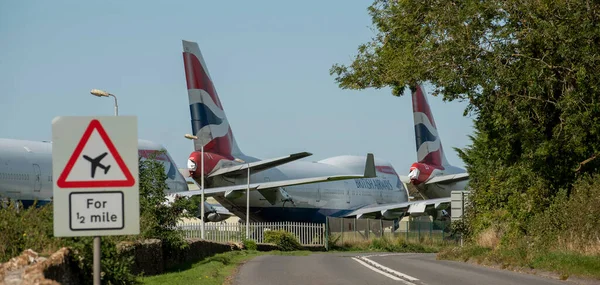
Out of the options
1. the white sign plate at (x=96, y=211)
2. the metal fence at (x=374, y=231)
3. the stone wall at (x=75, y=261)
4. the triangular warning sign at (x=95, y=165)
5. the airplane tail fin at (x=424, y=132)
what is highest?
the airplane tail fin at (x=424, y=132)

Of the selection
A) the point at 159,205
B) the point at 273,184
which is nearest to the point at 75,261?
the point at 159,205

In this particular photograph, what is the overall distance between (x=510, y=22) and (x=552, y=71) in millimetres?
1454

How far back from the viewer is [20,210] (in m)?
14.3

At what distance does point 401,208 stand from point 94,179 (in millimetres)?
54975

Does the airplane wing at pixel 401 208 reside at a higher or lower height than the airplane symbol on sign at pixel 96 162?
lower

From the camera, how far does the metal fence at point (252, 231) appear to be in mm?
45031

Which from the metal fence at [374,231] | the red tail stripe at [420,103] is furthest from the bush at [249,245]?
the red tail stripe at [420,103]

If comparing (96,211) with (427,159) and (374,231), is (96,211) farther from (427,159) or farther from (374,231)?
(427,159)

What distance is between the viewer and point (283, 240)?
4472 centimetres

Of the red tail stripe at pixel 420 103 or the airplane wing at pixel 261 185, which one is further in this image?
the red tail stripe at pixel 420 103

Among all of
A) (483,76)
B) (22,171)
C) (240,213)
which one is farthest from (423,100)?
(483,76)

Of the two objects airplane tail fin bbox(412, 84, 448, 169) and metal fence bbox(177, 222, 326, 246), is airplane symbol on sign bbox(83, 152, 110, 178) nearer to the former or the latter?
metal fence bbox(177, 222, 326, 246)

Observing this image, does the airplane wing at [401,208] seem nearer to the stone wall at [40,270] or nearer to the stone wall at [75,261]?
the stone wall at [75,261]

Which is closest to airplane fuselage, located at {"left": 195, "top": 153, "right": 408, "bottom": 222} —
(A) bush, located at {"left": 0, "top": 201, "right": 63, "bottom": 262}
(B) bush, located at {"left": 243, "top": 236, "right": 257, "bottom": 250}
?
(B) bush, located at {"left": 243, "top": 236, "right": 257, "bottom": 250}
